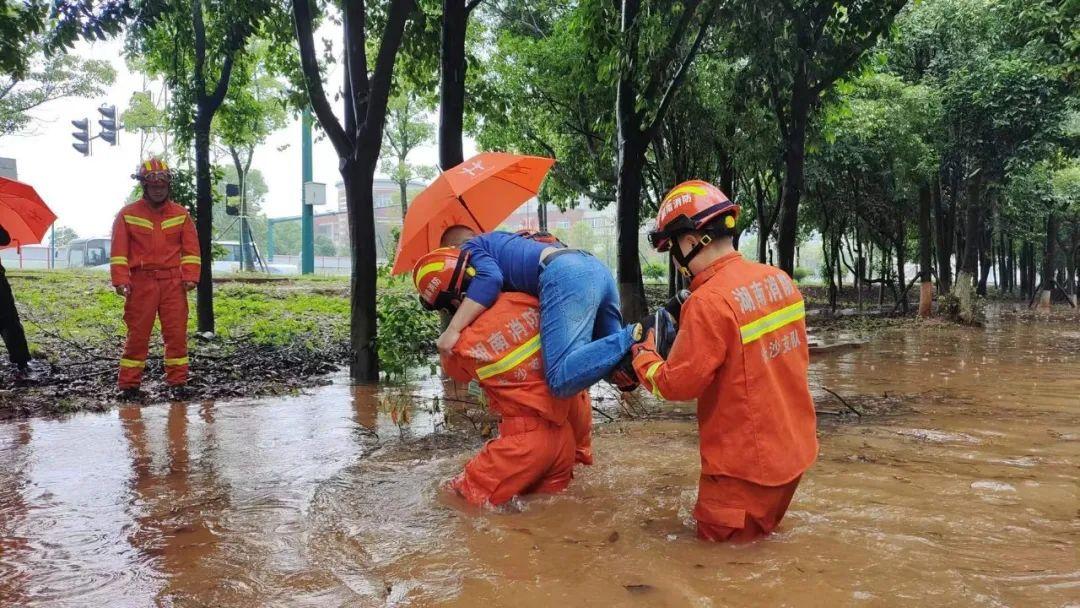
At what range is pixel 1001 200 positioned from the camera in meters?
22.0

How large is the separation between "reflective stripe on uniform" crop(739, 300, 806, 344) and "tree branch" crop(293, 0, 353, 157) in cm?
586

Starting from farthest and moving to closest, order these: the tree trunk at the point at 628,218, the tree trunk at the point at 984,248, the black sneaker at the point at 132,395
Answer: the tree trunk at the point at 984,248, the tree trunk at the point at 628,218, the black sneaker at the point at 132,395

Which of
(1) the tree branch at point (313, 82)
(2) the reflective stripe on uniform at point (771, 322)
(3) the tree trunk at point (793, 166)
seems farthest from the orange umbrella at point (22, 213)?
(3) the tree trunk at point (793, 166)

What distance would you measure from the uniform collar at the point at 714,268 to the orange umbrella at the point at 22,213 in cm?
691

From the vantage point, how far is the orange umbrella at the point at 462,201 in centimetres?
394

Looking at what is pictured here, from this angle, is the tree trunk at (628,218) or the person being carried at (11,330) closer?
the person being carried at (11,330)

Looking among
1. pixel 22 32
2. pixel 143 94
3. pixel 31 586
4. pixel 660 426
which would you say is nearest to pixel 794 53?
pixel 660 426

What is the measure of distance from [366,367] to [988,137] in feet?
50.1

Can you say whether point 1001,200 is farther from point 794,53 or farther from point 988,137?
point 794,53

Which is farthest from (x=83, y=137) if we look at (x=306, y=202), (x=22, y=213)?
(x=22, y=213)

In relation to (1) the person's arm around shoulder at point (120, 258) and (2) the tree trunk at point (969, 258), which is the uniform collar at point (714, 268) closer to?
(1) the person's arm around shoulder at point (120, 258)

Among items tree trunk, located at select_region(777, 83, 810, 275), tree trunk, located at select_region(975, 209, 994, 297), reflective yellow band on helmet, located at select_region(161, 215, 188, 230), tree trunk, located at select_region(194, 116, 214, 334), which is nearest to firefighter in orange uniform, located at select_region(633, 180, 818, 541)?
reflective yellow band on helmet, located at select_region(161, 215, 188, 230)

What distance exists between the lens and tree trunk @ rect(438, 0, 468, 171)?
24.0ft

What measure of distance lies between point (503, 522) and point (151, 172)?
544 centimetres
